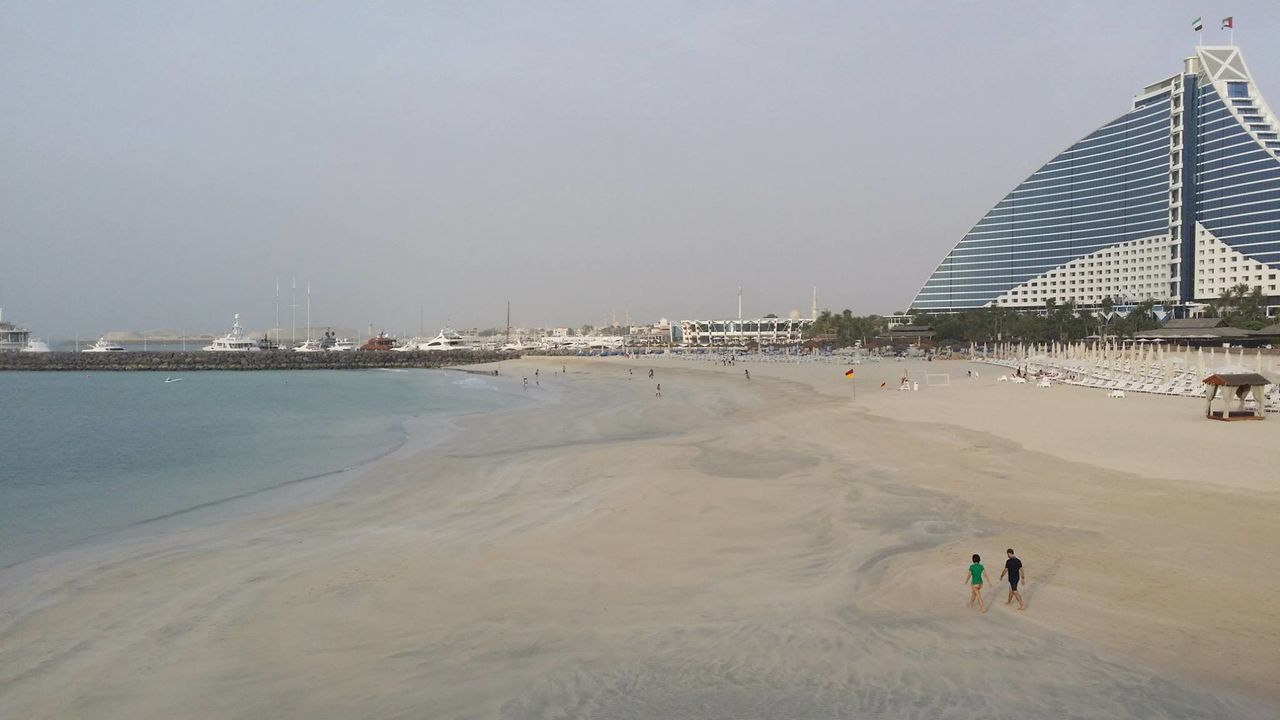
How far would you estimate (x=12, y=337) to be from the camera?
138 meters

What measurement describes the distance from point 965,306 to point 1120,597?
158 m

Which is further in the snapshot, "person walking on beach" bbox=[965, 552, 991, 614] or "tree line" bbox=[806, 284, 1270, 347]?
"tree line" bbox=[806, 284, 1270, 347]

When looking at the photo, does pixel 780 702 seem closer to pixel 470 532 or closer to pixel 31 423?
pixel 470 532

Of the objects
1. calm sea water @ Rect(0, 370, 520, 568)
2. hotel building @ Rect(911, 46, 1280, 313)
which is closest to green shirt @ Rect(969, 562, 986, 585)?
calm sea water @ Rect(0, 370, 520, 568)

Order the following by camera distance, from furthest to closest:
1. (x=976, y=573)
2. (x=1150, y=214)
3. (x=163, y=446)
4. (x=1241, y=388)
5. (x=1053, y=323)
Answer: (x=1150, y=214) < (x=1053, y=323) < (x=163, y=446) < (x=1241, y=388) < (x=976, y=573)

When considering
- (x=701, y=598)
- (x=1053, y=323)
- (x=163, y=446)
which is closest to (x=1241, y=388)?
(x=701, y=598)

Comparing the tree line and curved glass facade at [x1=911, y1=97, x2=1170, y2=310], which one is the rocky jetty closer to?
the tree line

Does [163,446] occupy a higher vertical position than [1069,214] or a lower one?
lower

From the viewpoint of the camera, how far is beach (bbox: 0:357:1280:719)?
761 cm

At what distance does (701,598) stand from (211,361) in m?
120

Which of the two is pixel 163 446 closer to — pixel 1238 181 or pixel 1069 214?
pixel 1238 181

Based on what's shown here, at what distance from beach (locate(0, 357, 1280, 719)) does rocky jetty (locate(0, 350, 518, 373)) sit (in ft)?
338

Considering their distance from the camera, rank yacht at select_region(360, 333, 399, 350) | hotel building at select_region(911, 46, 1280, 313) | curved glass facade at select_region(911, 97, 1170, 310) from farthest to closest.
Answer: yacht at select_region(360, 333, 399, 350) → curved glass facade at select_region(911, 97, 1170, 310) → hotel building at select_region(911, 46, 1280, 313)

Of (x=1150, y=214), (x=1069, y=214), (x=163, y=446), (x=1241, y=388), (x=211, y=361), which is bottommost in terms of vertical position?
(x=163, y=446)
